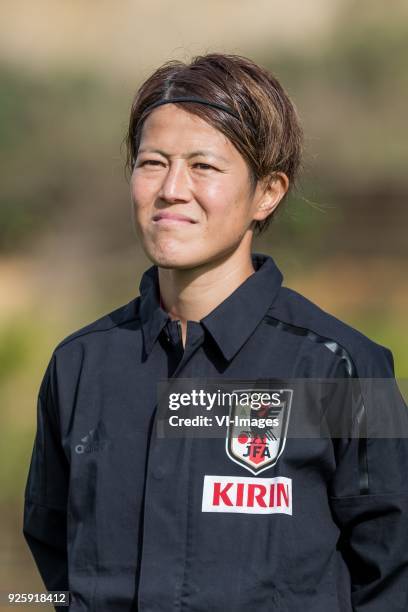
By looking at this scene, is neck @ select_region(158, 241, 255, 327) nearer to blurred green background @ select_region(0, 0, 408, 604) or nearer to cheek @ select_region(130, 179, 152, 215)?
cheek @ select_region(130, 179, 152, 215)

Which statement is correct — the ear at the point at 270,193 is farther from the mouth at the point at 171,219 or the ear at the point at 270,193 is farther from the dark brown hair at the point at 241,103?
the mouth at the point at 171,219

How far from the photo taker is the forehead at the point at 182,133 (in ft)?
5.48

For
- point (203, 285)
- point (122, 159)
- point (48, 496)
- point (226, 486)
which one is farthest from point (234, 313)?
point (122, 159)

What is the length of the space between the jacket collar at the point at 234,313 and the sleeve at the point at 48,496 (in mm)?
196

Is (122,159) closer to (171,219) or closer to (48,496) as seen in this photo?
(48,496)

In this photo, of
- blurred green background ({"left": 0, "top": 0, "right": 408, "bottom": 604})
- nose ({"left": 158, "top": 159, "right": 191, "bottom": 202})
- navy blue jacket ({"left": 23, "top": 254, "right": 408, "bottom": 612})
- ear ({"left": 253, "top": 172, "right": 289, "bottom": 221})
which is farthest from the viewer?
blurred green background ({"left": 0, "top": 0, "right": 408, "bottom": 604})

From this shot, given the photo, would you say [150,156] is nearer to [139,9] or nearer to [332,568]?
[332,568]

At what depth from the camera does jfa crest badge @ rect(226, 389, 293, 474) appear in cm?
160

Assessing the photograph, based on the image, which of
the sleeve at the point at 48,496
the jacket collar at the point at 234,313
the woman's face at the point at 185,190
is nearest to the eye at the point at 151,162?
the woman's face at the point at 185,190

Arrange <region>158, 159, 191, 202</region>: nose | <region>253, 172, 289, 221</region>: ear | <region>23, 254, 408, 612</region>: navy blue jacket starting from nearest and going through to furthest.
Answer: <region>23, 254, 408, 612</region>: navy blue jacket → <region>158, 159, 191, 202</region>: nose → <region>253, 172, 289, 221</region>: ear

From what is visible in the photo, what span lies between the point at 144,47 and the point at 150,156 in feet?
17.1

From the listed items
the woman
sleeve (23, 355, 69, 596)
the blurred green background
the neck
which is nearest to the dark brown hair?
the woman

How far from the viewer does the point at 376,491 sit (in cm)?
163

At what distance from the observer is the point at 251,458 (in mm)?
1602
